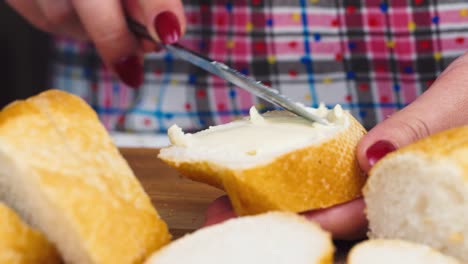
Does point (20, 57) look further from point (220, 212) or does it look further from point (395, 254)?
point (395, 254)

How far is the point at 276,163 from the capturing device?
1.29 metres

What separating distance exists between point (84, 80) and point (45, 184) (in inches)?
63.9

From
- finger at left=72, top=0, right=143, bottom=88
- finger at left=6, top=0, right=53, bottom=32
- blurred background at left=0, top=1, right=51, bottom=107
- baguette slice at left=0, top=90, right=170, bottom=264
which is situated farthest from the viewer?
blurred background at left=0, top=1, right=51, bottom=107

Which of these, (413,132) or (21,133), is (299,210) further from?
(21,133)

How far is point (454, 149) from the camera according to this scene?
1.16 m

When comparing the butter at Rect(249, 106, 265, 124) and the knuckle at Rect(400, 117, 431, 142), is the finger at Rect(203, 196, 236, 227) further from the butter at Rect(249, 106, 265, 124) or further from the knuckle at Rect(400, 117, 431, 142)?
the knuckle at Rect(400, 117, 431, 142)

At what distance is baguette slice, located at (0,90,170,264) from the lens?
1.10m

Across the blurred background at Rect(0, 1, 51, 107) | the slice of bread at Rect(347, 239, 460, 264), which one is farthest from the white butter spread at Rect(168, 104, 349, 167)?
the blurred background at Rect(0, 1, 51, 107)

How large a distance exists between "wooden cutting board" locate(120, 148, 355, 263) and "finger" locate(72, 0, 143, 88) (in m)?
0.25

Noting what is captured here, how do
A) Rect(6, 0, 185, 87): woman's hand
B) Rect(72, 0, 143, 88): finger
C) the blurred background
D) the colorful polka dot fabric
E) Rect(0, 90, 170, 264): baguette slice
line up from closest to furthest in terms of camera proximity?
Rect(0, 90, 170, 264): baguette slice → Rect(6, 0, 185, 87): woman's hand → Rect(72, 0, 143, 88): finger → the colorful polka dot fabric → the blurred background

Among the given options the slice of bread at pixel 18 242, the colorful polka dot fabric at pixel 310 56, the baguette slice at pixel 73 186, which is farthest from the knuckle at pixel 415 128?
the colorful polka dot fabric at pixel 310 56

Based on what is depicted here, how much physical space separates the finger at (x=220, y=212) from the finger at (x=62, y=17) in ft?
2.75

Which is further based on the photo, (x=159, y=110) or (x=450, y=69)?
(x=159, y=110)

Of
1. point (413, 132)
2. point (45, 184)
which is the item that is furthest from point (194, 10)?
point (45, 184)
